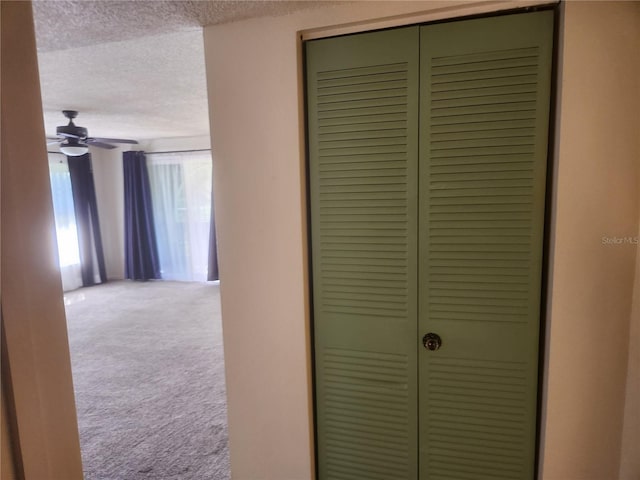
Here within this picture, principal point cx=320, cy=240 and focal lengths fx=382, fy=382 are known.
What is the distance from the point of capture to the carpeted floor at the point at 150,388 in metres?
2.08

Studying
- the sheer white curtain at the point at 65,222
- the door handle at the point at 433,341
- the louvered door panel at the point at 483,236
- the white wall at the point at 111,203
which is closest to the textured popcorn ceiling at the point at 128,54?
the louvered door panel at the point at 483,236

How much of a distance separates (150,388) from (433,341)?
237 centimetres

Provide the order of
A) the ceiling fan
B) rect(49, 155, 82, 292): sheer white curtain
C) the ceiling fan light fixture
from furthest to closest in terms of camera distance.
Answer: rect(49, 155, 82, 292): sheer white curtain < the ceiling fan light fixture < the ceiling fan

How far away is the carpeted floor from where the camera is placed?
208cm

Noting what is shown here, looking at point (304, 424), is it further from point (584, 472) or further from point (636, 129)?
point (636, 129)

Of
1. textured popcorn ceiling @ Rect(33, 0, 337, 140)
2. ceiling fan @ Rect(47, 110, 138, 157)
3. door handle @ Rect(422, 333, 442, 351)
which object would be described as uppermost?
textured popcorn ceiling @ Rect(33, 0, 337, 140)

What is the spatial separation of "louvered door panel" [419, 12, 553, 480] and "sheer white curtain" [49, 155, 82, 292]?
18.2 ft

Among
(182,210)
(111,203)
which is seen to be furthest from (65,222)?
(182,210)

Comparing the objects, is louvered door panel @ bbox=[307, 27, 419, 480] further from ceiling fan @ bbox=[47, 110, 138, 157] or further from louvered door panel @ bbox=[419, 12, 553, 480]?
ceiling fan @ bbox=[47, 110, 138, 157]

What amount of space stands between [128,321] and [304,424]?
11.6 ft

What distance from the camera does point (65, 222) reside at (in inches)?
215

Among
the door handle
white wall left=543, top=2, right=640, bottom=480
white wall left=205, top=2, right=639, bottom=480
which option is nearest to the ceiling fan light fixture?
white wall left=205, top=2, right=639, bottom=480

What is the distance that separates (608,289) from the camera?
3.93ft

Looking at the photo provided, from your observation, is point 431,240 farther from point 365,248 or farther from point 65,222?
point 65,222
